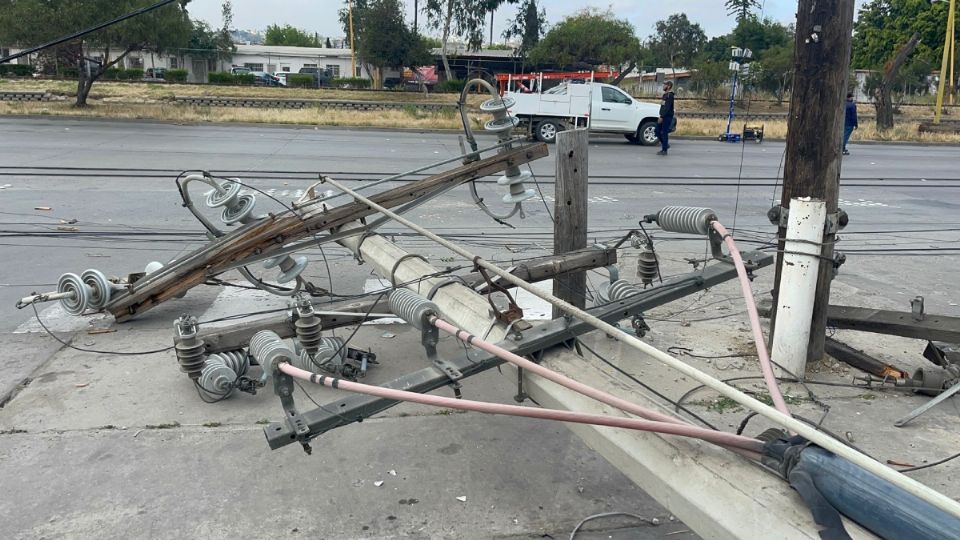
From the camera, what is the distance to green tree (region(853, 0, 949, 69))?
45.8 meters

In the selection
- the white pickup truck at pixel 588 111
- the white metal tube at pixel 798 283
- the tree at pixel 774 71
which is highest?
the tree at pixel 774 71

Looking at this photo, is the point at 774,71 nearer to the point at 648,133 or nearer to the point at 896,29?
the point at 896,29

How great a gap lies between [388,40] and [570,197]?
50.7 m

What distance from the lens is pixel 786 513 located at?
212 cm

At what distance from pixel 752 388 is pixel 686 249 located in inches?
179

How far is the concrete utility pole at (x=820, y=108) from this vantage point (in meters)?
5.05

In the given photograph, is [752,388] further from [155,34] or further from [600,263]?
[155,34]

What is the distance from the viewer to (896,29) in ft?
163

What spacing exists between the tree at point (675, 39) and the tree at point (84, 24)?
51707 millimetres

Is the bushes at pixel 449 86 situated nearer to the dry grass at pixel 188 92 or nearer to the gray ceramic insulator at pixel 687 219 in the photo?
the dry grass at pixel 188 92

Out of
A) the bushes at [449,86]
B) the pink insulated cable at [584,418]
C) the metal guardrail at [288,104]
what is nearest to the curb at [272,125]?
the metal guardrail at [288,104]

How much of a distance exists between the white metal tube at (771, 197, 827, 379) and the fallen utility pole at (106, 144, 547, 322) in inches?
81.7

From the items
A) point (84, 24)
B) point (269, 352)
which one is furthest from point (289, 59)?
point (269, 352)

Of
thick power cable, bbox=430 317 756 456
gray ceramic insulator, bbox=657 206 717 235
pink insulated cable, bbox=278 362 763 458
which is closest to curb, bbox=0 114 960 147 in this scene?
gray ceramic insulator, bbox=657 206 717 235
